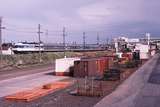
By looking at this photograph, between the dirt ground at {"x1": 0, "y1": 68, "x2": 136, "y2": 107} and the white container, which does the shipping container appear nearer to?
the white container

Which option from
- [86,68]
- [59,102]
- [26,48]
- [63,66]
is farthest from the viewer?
[26,48]

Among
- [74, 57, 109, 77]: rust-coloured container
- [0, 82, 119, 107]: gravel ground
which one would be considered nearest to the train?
[74, 57, 109, 77]: rust-coloured container

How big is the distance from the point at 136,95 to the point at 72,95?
4.17m

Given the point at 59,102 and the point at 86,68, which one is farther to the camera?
the point at 86,68

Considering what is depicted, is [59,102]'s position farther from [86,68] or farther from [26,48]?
[26,48]

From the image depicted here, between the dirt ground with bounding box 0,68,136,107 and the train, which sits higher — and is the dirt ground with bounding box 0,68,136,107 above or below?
below

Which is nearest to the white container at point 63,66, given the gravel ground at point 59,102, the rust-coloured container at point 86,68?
the rust-coloured container at point 86,68

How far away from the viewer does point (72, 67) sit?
153 feet

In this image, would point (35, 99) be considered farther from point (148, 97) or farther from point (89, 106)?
point (148, 97)

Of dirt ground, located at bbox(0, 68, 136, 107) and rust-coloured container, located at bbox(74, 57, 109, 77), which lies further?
rust-coloured container, located at bbox(74, 57, 109, 77)

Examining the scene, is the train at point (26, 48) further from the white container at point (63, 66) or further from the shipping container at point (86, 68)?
the shipping container at point (86, 68)

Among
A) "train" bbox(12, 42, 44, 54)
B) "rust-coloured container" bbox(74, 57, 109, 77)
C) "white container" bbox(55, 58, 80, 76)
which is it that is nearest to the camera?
"rust-coloured container" bbox(74, 57, 109, 77)

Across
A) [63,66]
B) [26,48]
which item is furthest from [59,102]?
[26,48]

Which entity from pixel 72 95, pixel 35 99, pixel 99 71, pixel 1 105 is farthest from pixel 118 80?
pixel 1 105
